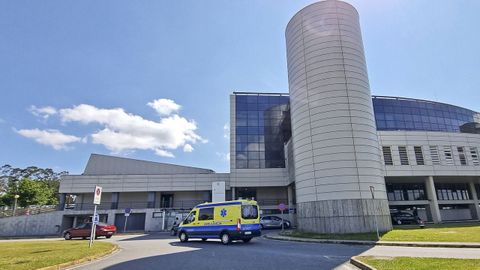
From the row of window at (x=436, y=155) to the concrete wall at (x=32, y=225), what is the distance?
42391mm

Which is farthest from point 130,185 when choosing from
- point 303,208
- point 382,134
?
point 382,134

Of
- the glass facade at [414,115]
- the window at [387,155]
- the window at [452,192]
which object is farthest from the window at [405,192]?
the glass facade at [414,115]

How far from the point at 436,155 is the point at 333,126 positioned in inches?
788

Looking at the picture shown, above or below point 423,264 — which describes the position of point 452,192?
above

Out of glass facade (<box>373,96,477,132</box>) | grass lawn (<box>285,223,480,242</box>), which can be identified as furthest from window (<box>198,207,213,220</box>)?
glass facade (<box>373,96,477,132</box>)

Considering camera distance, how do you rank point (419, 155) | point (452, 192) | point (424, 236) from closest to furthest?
point (424, 236) → point (419, 155) → point (452, 192)

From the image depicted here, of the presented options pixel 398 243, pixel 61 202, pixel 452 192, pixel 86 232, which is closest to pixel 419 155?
pixel 452 192

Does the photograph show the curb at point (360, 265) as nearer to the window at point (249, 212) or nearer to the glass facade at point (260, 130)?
the window at point (249, 212)

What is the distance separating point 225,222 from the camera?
1648 cm

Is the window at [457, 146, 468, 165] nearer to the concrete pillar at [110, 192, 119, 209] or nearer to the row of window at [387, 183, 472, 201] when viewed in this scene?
the row of window at [387, 183, 472, 201]

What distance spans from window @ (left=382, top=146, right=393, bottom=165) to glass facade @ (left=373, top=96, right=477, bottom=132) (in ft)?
59.5

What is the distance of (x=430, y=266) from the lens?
7414mm

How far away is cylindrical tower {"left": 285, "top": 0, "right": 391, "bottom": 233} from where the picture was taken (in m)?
20.3

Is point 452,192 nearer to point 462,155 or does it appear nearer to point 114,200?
point 462,155
